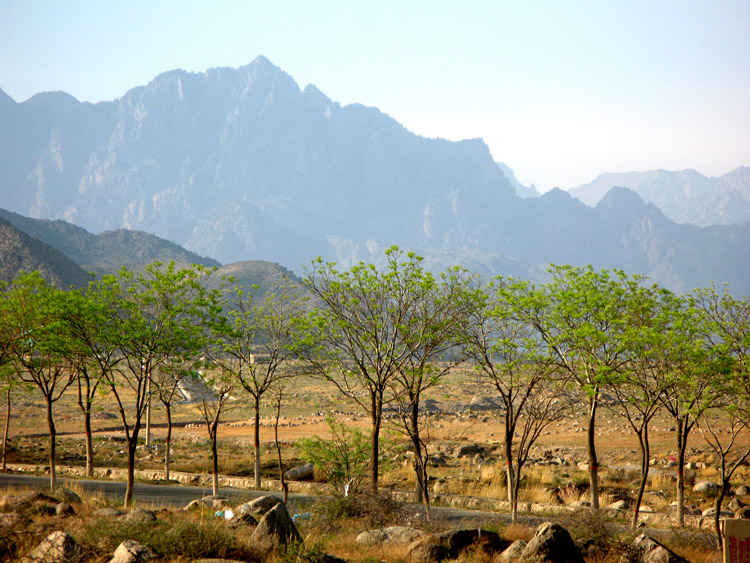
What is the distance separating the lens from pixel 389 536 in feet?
46.0

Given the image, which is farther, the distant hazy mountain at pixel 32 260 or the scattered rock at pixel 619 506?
the distant hazy mountain at pixel 32 260

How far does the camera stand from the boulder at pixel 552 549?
11.7m

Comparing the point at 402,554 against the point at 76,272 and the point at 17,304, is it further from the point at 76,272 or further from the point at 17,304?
the point at 76,272

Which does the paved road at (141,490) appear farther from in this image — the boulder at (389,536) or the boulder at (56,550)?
the boulder at (56,550)

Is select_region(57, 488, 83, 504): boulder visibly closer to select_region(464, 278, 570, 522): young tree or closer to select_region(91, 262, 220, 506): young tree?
Result: select_region(91, 262, 220, 506): young tree

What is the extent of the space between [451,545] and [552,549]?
84.5 inches

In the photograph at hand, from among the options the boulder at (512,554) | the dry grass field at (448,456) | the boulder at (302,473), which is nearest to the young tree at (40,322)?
the dry grass field at (448,456)

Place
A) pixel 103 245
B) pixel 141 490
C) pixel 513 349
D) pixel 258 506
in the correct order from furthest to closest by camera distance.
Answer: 1. pixel 103 245
2. pixel 141 490
3. pixel 513 349
4. pixel 258 506

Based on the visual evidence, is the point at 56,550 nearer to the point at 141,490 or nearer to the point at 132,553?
the point at 132,553

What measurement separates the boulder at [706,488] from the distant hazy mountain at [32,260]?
4125 inches

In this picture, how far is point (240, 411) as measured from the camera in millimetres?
72312

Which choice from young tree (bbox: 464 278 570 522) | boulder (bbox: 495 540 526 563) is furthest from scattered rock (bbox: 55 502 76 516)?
young tree (bbox: 464 278 570 522)

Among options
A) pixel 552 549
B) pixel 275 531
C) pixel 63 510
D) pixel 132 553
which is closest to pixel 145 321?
pixel 63 510

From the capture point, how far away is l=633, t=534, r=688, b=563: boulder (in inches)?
484
